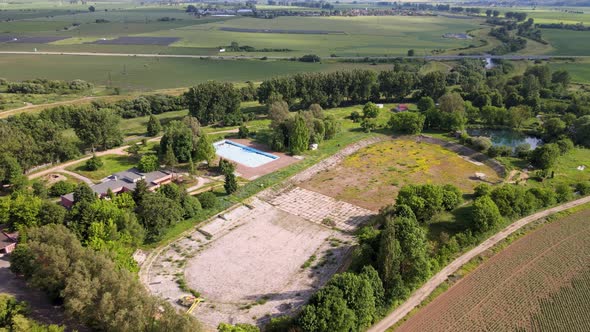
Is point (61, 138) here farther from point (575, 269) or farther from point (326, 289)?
point (575, 269)

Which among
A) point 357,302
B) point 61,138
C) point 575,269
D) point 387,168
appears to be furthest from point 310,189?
point 61,138

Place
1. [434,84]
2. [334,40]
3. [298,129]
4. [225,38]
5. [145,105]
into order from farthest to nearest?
1. [334,40]
2. [225,38]
3. [434,84]
4. [145,105]
5. [298,129]

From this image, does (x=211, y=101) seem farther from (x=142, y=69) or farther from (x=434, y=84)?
(x=142, y=69)

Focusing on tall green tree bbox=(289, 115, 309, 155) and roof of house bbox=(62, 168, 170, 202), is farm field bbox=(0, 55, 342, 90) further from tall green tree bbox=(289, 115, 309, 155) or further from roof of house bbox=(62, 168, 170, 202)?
roof of house bbox=(62, 168, 170, 202)

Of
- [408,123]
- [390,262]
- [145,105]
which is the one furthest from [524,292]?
[145,105]

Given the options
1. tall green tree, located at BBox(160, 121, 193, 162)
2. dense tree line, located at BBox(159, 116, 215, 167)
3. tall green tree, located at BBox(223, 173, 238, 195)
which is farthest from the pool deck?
tall green tree, located at BBox(160, 121, 193, 162)

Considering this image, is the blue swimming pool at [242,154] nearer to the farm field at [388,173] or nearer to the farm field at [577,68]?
the farm field at [388,173]
